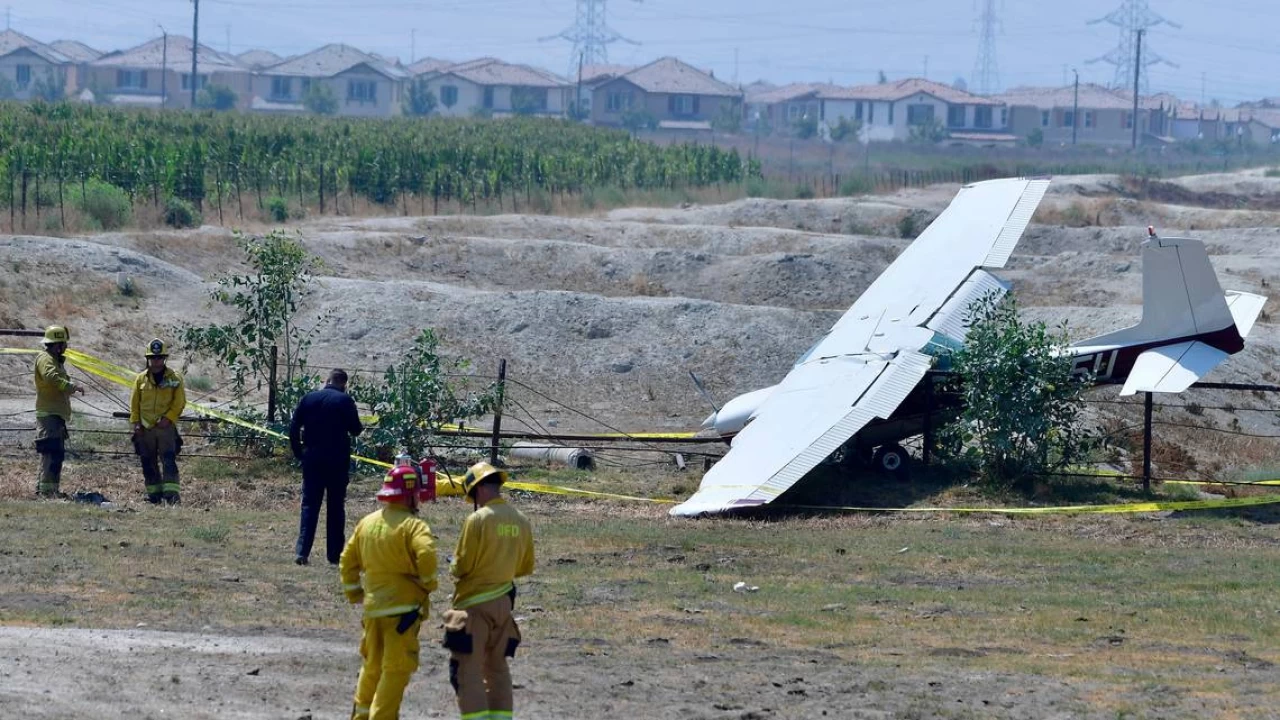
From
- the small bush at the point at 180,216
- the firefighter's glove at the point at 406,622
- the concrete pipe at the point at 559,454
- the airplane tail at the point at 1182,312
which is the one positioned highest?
the small bush at the point at 180,216

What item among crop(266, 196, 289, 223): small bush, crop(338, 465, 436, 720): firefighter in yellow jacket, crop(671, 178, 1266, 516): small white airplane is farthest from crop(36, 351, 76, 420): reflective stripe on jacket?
crop(266, 196, 289, 223): small bush

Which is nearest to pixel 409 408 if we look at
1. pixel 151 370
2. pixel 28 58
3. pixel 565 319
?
pixel 151 370

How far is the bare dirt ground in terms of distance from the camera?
31.1 feet

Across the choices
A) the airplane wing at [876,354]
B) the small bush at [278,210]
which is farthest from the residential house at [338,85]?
the airplane wing at [876,354]

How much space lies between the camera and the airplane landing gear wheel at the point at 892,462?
19797 millimetres

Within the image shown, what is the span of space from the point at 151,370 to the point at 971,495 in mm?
9544

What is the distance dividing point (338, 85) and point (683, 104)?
36247 millimetres

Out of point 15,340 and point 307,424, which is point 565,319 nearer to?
point 15,340

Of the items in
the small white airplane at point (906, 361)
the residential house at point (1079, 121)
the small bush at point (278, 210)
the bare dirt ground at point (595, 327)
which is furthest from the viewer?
the residential house at point (1079, 121)

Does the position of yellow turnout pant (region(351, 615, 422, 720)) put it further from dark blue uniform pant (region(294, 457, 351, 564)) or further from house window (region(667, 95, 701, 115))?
house window (region(667, 95, 701, 115))

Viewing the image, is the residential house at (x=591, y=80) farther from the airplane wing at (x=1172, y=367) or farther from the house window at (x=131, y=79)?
the airplane wing at (x=1172, y=367)

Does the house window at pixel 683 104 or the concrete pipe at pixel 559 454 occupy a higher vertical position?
the house window at pixel 683 104

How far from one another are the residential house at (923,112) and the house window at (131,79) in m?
71.5

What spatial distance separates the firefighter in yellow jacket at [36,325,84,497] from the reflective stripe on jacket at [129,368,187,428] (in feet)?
2.59
